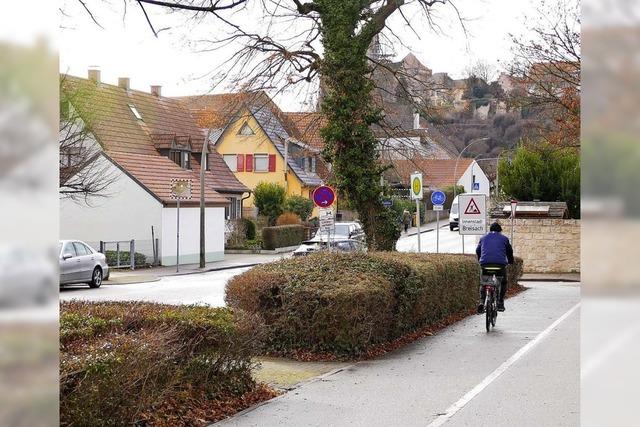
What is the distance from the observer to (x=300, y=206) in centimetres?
6650

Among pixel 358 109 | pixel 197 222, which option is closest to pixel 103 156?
pixel 197 222

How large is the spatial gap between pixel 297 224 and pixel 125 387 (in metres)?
53.0

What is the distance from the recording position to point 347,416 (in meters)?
9.37

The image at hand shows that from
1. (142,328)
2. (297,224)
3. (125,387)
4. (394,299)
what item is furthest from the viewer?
(297,224)

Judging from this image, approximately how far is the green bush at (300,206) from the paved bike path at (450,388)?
48.4 m

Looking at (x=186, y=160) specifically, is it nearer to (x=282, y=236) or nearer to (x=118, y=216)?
(x=282, y=236)

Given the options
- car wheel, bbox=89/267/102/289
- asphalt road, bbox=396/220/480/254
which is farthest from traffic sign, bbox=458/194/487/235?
asphalt road, bbox=396/220/480/254

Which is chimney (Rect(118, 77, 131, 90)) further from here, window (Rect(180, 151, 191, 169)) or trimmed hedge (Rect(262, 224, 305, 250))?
trimmed hedge (Rect(262, 224, 305, 250))

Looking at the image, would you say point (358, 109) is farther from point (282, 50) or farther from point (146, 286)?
point (146, 286)
